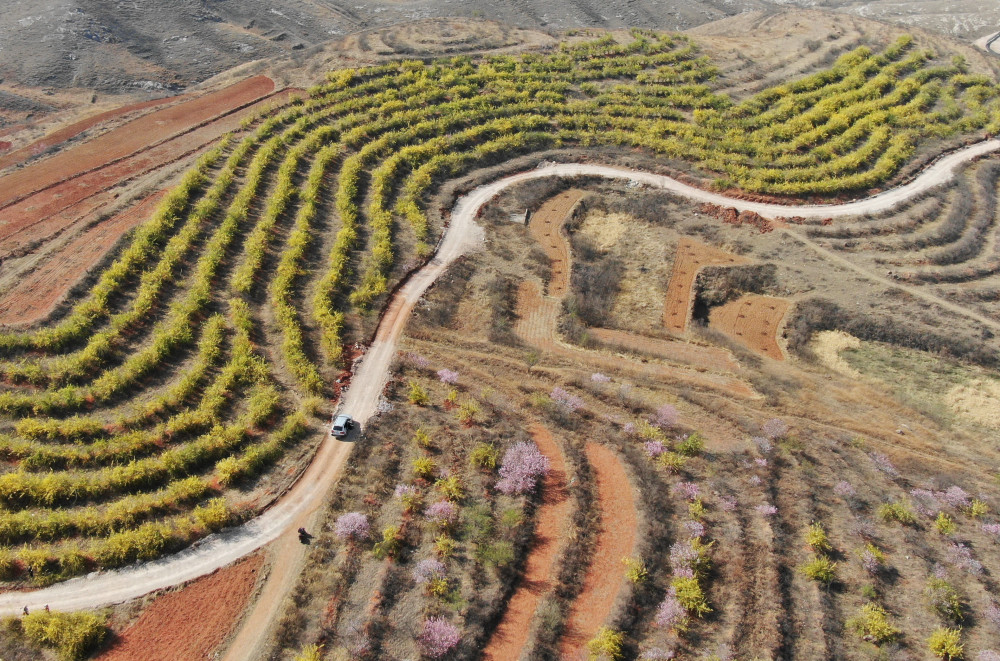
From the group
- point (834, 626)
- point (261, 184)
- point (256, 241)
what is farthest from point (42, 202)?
point (834, 626)

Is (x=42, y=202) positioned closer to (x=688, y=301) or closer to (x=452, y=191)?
(x=452, y=191)

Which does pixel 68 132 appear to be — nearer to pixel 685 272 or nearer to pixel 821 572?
pixel 685 272

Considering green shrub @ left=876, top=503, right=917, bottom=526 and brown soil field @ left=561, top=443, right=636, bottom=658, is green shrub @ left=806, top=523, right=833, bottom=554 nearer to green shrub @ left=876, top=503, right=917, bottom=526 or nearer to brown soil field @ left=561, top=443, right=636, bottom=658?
green shrub @ left=876, top=503, right=917, bottom=526

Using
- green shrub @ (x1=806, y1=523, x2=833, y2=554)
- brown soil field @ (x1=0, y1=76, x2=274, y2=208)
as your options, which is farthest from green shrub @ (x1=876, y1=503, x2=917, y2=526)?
brown soil field @ (x1=0, y1=76, x2=274, y2=208)

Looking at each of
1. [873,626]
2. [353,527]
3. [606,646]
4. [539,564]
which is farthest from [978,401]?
[353,527]

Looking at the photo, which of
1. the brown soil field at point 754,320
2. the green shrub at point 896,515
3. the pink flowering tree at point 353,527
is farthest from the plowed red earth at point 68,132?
the green shrub at point 896,515

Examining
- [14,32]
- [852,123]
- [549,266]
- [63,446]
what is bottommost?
[63,446]

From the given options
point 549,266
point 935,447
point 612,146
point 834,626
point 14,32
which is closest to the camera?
point 834,626

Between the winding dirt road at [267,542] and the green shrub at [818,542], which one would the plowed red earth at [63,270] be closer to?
the winding dirt road at [267,542]
